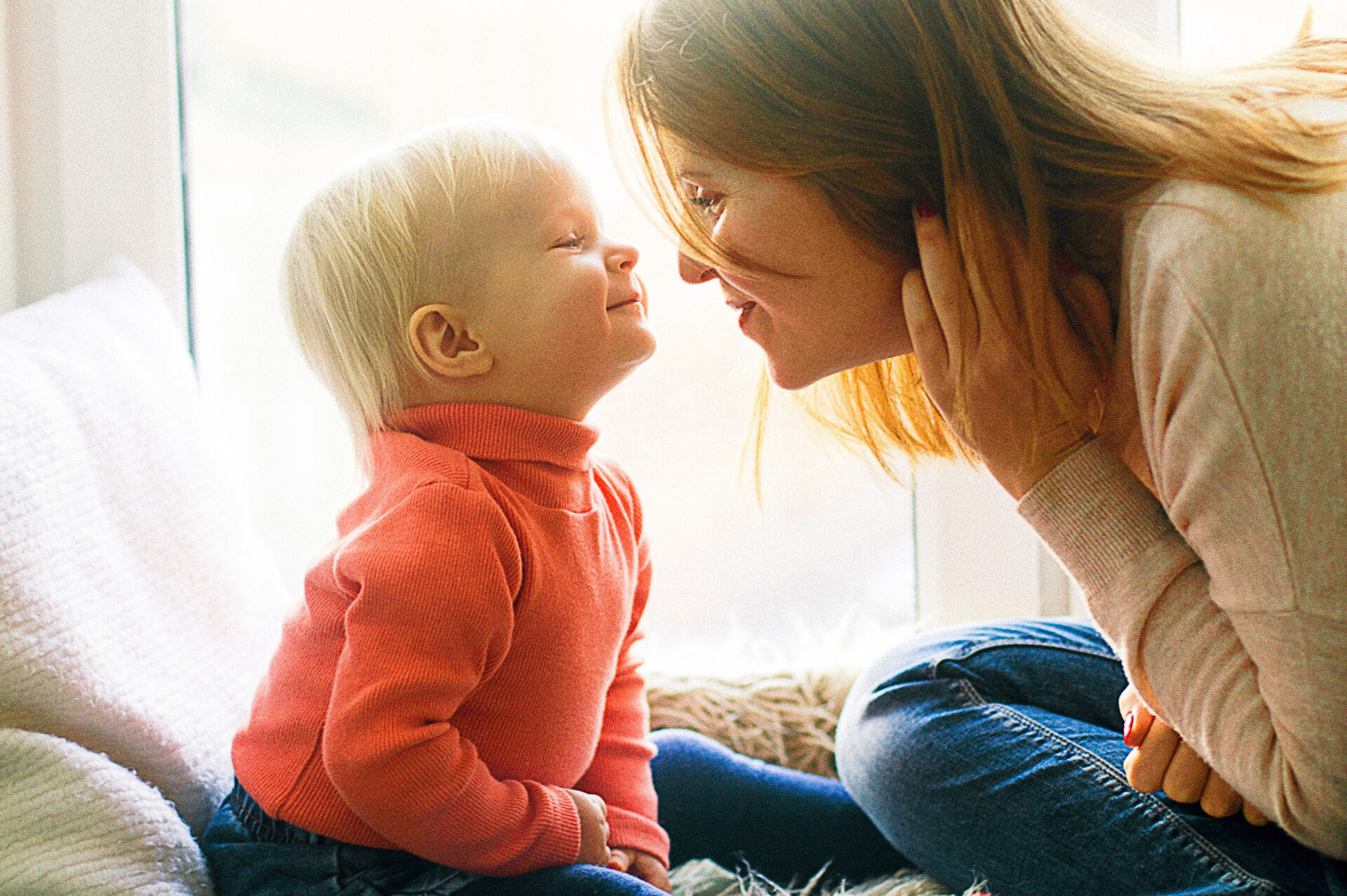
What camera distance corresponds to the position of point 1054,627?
118cm

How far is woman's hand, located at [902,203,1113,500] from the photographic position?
0.82 meters

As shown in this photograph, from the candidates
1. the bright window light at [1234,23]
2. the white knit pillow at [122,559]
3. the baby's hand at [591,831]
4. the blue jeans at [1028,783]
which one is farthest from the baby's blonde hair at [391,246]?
the bright window light at [1234,23]

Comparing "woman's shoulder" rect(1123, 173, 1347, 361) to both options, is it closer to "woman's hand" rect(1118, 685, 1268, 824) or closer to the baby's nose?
"woman's hand" rect(1118, 685, 1268, 824)

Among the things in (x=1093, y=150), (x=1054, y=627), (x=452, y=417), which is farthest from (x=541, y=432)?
(x=1054, y=627)

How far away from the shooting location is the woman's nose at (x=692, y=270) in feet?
3.07

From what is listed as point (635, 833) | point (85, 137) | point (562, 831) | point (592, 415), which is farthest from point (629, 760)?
point (85, 137)

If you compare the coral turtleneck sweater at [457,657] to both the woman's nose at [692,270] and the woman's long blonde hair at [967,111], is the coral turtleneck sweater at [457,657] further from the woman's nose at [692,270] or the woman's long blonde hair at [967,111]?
the woman's long blonde hair at [967,111]

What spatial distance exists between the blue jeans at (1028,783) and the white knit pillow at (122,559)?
0.62 metres

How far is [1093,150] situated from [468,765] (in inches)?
25.0

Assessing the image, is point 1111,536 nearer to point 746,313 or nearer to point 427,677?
point 746,313

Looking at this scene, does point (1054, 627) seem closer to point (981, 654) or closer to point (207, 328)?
point (981, 654)

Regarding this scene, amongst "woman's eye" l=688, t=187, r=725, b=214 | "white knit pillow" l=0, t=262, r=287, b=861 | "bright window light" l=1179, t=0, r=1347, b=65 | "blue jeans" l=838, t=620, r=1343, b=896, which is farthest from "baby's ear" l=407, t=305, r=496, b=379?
"bright window light" l=1179, t=0, r=1347, b=65

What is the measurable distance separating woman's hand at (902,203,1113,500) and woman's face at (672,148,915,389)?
6 centimetres

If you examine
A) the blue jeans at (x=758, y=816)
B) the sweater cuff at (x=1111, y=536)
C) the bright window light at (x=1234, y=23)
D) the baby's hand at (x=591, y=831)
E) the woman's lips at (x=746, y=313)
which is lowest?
the blue jeans at (x=758, y=816)
